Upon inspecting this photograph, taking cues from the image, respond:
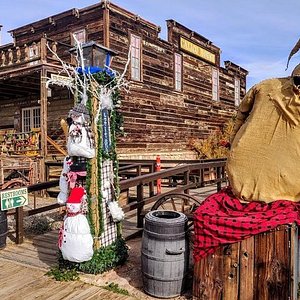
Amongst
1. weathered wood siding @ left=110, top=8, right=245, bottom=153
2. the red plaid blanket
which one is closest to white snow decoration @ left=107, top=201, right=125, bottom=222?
the red plaid blanket

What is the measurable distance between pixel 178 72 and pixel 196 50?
239 cm

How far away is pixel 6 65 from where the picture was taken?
13.0 metres

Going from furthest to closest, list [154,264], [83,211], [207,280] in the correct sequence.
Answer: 1. [83,211]
2. [154,264]
3. [207,280]

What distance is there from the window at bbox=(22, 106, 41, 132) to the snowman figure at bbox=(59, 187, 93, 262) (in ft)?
43.2

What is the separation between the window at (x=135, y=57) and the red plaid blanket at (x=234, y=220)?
11950mm

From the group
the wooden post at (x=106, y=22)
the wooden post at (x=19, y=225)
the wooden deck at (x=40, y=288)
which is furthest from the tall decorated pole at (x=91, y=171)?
the wooden post at (x=106, y=22)

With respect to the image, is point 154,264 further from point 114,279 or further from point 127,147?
point 127,147

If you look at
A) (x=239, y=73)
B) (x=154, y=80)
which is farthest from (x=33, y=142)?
A: (x=239, y=73)

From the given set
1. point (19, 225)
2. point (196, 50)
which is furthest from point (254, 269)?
point (196, 50)

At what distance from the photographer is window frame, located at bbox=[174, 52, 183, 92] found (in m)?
17.7

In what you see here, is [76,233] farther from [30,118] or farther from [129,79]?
[30,118]

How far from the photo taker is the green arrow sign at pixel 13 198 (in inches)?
207

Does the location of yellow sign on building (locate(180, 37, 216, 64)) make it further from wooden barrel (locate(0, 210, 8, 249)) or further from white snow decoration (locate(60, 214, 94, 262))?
white snow decoration (locate(60, 214, 94, 262))

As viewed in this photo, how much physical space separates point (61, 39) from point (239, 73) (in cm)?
1448
